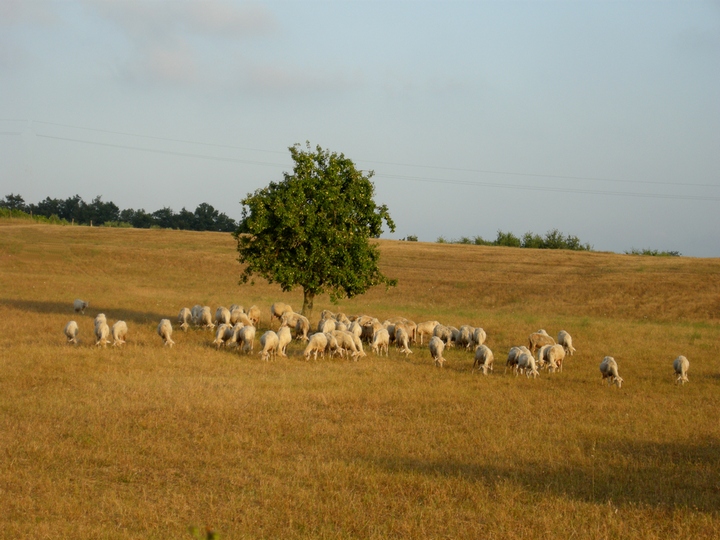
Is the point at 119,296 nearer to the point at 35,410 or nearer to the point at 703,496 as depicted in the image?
the point at 35,410

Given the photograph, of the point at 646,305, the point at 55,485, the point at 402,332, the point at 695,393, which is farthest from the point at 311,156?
the point at 646,305

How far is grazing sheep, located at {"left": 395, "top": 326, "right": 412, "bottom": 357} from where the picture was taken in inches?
981

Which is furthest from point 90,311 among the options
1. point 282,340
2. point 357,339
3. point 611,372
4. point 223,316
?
point 611,372

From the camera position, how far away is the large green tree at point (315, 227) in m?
28.5

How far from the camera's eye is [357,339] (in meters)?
24.3

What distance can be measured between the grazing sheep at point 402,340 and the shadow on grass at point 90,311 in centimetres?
1126

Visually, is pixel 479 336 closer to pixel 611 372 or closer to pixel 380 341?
pixel 380 341

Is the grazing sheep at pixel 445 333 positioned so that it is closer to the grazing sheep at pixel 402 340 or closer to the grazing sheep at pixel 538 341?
the grazing sheep at pixel 402 340

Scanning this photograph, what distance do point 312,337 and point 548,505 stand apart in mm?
13755

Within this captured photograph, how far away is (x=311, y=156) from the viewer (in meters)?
30.0

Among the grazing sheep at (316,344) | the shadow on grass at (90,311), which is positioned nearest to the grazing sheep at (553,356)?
the grazing sheep at (316,344)

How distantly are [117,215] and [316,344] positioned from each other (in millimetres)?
126074

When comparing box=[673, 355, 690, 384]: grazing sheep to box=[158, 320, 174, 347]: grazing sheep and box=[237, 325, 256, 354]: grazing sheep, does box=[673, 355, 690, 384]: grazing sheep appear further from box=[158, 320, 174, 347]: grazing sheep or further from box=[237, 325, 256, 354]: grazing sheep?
box=[158, 320, 174, 347]: grazing sheep

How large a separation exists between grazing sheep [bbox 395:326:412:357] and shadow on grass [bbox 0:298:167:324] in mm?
11259
